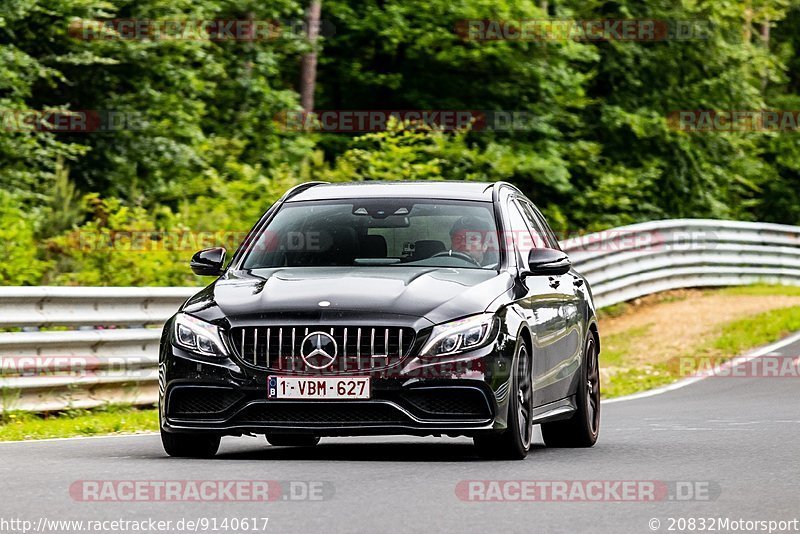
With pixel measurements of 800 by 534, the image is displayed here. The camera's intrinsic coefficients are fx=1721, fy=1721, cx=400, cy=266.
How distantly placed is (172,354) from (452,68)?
26.0 m

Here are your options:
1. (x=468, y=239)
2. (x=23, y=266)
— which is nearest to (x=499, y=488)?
(x=468, y=239)

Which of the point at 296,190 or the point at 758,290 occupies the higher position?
the point at 296,190

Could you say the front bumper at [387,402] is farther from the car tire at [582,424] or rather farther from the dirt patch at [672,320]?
the dirt patch at [672,320]

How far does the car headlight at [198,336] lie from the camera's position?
9375 mm

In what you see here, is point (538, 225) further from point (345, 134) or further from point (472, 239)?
point (345, 134)

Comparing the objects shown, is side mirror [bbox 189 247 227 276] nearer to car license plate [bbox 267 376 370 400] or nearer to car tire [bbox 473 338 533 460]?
car license plate [bbox 267 376 370 400]

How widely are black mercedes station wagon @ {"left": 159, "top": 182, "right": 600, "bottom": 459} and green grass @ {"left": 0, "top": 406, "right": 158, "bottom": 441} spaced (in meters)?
2.39

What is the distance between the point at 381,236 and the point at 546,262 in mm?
1024

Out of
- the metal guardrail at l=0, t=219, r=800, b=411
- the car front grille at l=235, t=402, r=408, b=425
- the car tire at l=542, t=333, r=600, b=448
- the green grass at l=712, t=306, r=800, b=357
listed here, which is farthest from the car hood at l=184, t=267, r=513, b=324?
the green grass at l=712, t=306, r=800, b=357

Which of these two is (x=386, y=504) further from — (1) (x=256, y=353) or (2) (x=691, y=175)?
(2) (x=691, y=175)

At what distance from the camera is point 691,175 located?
124ft

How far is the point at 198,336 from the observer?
372 inches

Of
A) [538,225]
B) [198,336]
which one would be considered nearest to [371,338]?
[198,336]

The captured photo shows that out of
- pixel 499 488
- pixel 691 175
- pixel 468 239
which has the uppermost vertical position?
pixel 468 239
